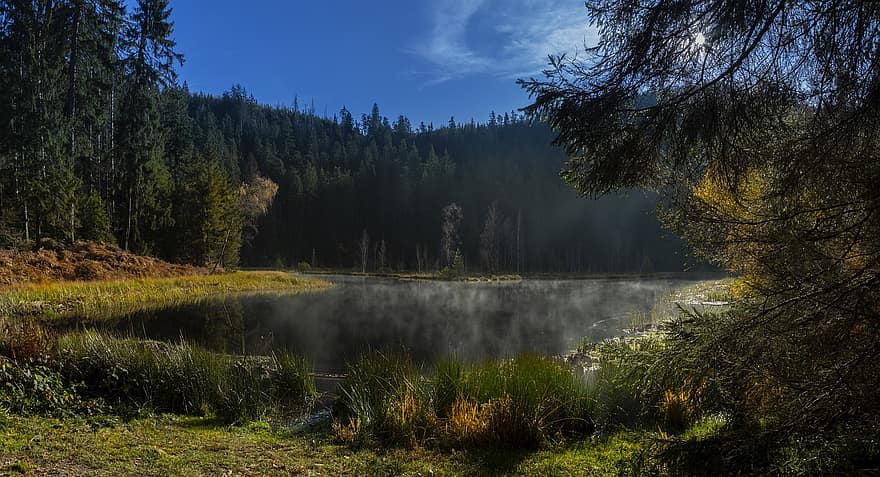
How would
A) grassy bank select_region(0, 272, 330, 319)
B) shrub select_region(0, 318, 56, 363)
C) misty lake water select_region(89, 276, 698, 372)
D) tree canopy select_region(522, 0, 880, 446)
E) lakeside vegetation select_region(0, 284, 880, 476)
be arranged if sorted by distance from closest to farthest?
1. tree canopy select_region(522, 0, 880, 446)
2. lakeside vegetation select_region(0, 284, 880, 476)
3. shrub select_region(0, 318, 56, 363)
4. misty lake water select_region(89, 276, 698, 372)
5. grassy bank select_region(0, 272, 330, 319)

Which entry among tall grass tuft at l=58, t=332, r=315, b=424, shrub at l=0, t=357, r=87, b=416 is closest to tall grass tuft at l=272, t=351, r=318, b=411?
tall grass tuft at l=58, t=332, r=315, b=424

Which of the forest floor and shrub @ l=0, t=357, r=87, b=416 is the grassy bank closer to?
shrub @ l=0, t=357, r=87, b=416

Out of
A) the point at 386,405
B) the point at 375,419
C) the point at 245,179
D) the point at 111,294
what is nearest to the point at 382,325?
the point at 386,405

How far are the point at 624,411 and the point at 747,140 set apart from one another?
4228 mm

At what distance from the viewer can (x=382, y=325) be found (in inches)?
641

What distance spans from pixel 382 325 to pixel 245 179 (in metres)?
68.9

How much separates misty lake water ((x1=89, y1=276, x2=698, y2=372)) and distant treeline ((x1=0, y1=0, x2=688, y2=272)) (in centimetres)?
467

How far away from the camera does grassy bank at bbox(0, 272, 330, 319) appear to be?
15797mm

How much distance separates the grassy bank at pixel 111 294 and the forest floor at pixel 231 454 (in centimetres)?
803

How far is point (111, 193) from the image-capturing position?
31.1 meters

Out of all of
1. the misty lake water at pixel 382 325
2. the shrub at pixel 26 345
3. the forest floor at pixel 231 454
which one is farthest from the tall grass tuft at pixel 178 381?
the misty lake water at pixel 382 325

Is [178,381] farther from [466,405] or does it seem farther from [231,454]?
[466,405]

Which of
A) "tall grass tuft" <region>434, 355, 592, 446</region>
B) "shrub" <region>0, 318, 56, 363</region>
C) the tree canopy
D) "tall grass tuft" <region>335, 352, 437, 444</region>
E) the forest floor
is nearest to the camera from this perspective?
the tree canopy

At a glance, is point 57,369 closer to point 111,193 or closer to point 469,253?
point 111,193
